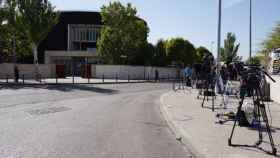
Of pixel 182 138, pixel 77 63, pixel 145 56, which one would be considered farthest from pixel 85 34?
pixel 182 138

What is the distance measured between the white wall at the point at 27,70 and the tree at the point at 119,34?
8417mm

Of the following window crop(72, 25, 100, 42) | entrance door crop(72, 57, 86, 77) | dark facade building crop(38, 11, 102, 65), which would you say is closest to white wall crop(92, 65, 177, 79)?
entrance door crop(72, 57, 86, 77)

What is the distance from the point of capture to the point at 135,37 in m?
60.1

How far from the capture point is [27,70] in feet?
169

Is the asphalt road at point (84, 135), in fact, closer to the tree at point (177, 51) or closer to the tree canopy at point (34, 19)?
the tree canopy at point (34, 19)

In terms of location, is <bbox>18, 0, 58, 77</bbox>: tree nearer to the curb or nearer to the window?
the window

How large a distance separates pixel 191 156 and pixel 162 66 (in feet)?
218

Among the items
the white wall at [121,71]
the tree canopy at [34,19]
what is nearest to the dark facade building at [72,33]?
the white wall at [121,71]

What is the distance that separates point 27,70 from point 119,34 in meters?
14.5

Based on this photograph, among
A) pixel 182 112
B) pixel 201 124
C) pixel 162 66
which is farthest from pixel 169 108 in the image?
pixel 162 66

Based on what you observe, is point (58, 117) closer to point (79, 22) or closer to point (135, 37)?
point (135, 37)

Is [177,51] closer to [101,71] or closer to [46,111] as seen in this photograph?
[101,71]

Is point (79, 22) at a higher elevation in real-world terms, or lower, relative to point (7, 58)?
higher

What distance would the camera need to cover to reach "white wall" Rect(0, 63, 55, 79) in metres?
48.5
